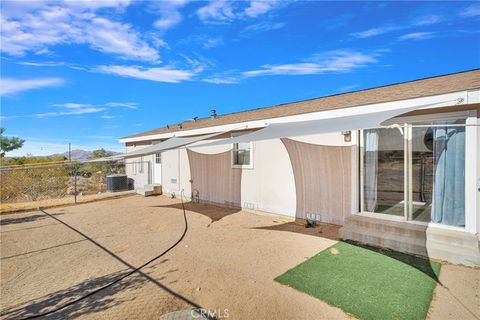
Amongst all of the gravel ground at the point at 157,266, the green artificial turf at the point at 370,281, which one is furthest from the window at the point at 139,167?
the green artificial turf at the point at 370,281

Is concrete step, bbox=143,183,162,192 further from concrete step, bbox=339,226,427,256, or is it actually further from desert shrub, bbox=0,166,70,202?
concrete step, bbox=339,226,427,256

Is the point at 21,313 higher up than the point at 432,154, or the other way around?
the point at 432,154

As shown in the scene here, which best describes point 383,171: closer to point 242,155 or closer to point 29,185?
point 242,155

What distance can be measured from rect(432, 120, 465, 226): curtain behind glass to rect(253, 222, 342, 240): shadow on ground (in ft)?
6.24

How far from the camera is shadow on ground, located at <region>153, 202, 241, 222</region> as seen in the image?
26.0 feet

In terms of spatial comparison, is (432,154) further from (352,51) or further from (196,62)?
(196,62)

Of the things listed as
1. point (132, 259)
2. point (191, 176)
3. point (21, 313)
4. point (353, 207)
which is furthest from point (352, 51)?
point (21, 313)

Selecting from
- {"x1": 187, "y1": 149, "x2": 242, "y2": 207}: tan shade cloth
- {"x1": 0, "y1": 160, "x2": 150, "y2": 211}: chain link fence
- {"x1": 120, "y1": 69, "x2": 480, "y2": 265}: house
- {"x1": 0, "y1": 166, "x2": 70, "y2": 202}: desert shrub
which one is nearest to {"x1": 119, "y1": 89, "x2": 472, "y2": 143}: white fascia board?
{"x1": 120, "y1": 69, "x2": 480, "y2": 265}: house

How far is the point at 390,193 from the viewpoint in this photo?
5.86 m

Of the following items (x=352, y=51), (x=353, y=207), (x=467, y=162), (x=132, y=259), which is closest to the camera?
(x=467, y=162)

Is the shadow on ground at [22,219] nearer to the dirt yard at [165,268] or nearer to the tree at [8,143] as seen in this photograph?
the dirt yard at [165,268]

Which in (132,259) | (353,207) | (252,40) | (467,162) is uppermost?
(252,40)

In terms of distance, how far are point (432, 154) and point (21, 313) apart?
6.68 meters

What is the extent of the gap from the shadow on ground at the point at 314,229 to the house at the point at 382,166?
0.20 metres
